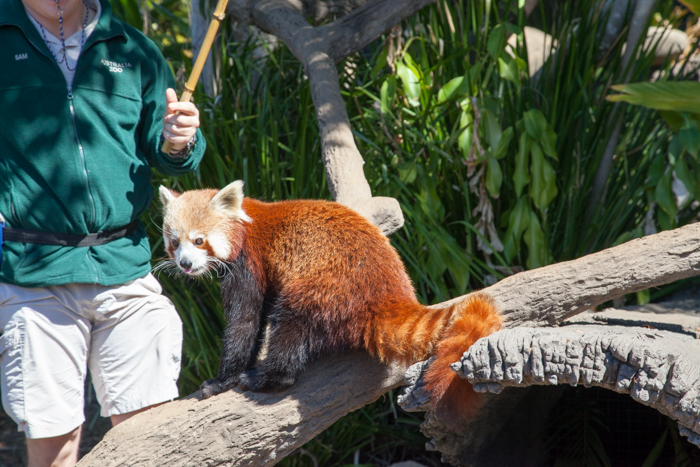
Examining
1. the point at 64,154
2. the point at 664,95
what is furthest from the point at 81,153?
the point at 664,95

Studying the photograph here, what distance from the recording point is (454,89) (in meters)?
3.05

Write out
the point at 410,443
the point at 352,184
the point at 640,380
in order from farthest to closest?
the point at 410,443 → the point at 352,184 → the point at 640,380

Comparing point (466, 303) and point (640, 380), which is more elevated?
point (466, 303)

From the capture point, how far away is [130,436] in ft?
5.85

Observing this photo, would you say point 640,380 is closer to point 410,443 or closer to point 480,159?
point 480,159

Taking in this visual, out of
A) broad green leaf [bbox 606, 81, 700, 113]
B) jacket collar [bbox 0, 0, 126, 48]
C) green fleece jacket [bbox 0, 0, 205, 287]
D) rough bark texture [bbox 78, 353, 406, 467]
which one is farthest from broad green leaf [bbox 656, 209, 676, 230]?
jacket collar [bbox 0, 0, 126, 48]

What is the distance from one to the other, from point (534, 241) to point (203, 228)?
1.88m

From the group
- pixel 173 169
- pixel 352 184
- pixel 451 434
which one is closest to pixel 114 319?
pixel 173 169

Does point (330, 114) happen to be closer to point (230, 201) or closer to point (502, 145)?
point (230, 201)

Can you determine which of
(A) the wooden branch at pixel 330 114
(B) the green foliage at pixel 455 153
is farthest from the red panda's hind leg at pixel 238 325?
(B) the green foliage at pixel 455 153

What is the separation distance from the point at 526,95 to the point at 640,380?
7.47 ft

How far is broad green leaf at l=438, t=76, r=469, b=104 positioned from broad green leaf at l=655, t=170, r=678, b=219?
3.63 feet

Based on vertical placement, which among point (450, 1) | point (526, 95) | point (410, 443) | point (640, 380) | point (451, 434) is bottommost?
point (410, 443)

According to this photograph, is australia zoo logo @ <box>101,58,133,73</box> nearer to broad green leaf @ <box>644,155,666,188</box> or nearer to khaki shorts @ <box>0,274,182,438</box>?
khaki shorts @ <box>0,274,182,438</box>
